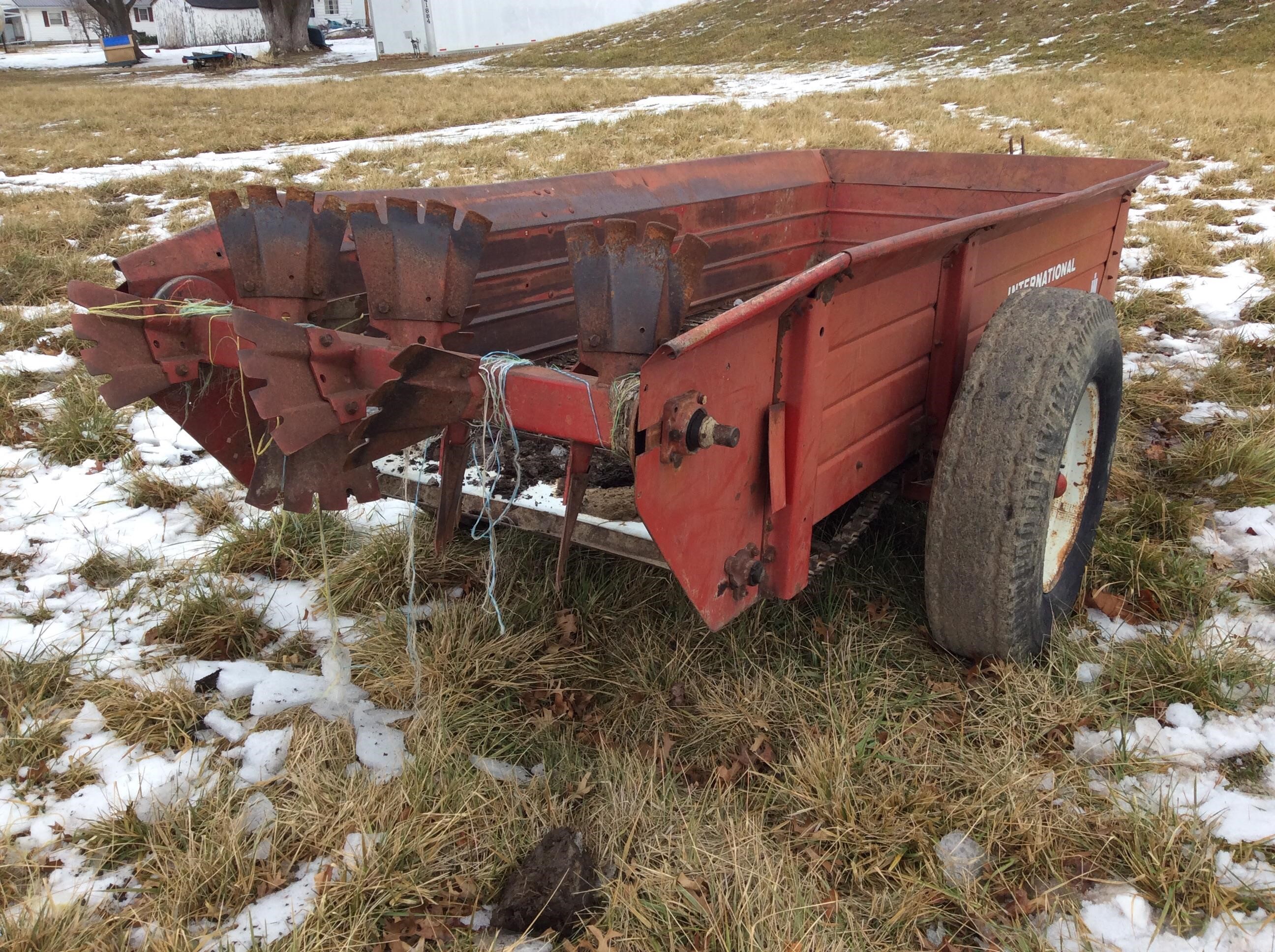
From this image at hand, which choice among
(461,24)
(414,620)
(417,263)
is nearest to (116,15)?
(461,24)

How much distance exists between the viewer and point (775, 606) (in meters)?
2.90

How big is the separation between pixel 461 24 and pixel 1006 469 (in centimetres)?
3729

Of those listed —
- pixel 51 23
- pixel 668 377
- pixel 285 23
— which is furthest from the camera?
pixel 51 23

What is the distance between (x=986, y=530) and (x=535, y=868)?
1.32 meters

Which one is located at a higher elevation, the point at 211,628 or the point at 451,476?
the point at 451,476

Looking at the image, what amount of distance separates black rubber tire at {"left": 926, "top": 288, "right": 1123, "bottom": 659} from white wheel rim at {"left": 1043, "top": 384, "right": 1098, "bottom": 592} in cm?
36

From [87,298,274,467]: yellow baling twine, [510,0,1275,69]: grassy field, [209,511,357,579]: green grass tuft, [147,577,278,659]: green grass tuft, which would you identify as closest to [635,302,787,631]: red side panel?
[87,298,274,467]: yellow baling twine

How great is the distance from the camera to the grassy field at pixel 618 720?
6.34ft

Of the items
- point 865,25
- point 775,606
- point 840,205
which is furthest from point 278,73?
point 775,606

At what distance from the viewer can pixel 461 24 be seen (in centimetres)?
3469

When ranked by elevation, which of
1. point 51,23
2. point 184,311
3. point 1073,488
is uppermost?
point 51,23

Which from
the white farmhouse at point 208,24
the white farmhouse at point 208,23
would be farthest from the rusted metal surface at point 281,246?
the white farmhouse at point 208,24

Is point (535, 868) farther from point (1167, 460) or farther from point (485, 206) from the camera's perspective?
point (1167, 460)

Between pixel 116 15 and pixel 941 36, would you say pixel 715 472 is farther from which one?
pixel 116 15
